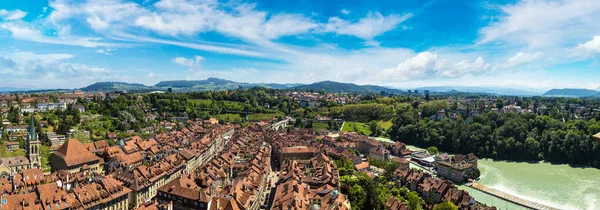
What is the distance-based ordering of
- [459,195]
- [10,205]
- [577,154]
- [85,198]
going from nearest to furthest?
1. [10,205]
2. [85,198]
3. [459,195]
4. [577,154]

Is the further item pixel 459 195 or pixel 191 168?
pixel 191 168

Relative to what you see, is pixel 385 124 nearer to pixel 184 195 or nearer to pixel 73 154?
pixel 73 154

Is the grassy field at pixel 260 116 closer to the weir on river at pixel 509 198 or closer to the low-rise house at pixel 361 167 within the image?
the low-rise house at pixel 361 167

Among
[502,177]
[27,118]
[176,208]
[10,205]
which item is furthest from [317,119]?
[10,205]

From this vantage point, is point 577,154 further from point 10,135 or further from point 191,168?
point 10,135

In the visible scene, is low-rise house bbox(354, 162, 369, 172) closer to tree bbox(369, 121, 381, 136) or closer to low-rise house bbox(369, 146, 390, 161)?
low-rise house bbox(369, 146, 390, 161)

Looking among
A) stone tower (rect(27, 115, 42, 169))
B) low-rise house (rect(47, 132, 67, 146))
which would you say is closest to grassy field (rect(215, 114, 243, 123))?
low-rise house (rect(47, 132, 67, 146))

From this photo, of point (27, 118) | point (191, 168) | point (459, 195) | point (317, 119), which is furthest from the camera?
point (317, 119)

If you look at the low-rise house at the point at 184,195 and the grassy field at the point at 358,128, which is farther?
the grassy field at the point at 358,128

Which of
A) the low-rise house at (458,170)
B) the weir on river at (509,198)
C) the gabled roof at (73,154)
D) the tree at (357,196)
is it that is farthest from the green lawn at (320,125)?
the gabled roof at (73,154)

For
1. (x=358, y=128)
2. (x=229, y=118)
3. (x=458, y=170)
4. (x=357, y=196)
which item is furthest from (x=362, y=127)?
(x=357, y=196)
